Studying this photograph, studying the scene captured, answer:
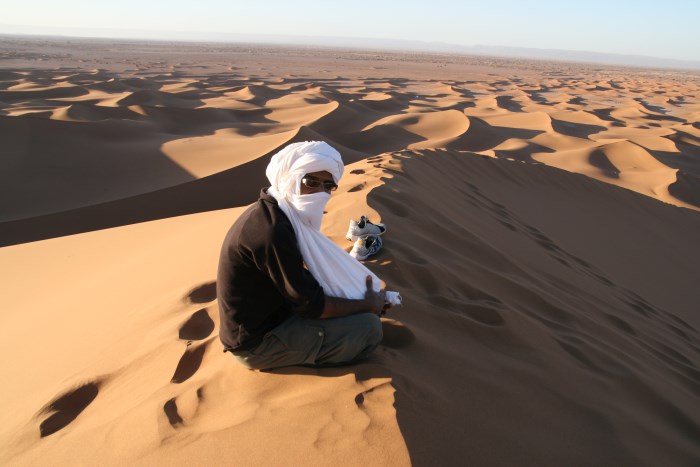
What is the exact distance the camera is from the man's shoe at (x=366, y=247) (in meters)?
3.29

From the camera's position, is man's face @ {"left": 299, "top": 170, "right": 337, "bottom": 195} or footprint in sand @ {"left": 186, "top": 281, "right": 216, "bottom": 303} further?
footprint in sand @ {"left": 186, "top": 281, "right": 216, "bottom": 303}

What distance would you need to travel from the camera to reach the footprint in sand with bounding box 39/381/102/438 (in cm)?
241

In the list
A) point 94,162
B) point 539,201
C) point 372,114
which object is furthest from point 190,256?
point 372,114

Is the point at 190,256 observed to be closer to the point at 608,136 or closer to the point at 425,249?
the point at 425,249

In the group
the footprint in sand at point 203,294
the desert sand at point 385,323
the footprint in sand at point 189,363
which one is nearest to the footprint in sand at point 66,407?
the desert sand at point 385,323

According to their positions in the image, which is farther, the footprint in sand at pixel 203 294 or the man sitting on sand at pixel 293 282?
the footprint in sand at pixel 203 294

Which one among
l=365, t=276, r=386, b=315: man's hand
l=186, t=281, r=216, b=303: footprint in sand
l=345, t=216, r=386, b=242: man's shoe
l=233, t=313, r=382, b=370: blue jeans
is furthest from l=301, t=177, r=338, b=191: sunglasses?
l=186, t=281, r=216, b=303: footprint in sand

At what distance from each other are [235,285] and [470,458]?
1.10 m

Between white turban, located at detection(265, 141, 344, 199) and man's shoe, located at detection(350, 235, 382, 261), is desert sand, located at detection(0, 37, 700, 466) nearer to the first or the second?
man's shoe, located at detection(350, 235, 382, 261)

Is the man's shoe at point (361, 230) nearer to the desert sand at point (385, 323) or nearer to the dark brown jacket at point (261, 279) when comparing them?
the desert sand at point (385, 323)

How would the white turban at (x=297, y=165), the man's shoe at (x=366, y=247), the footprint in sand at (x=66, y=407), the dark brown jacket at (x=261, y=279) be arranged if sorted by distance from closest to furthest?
the dark brown jacket at (x=261, y=279) → the white turban at (x=297, y=165) → the footprint in sand at (x=66, y=407) → the man's shoe at (x=366, y=247)

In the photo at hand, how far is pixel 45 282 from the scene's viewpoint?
468cm

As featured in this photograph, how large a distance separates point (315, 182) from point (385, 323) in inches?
37.4

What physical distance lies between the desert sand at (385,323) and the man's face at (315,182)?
0.79 metres
